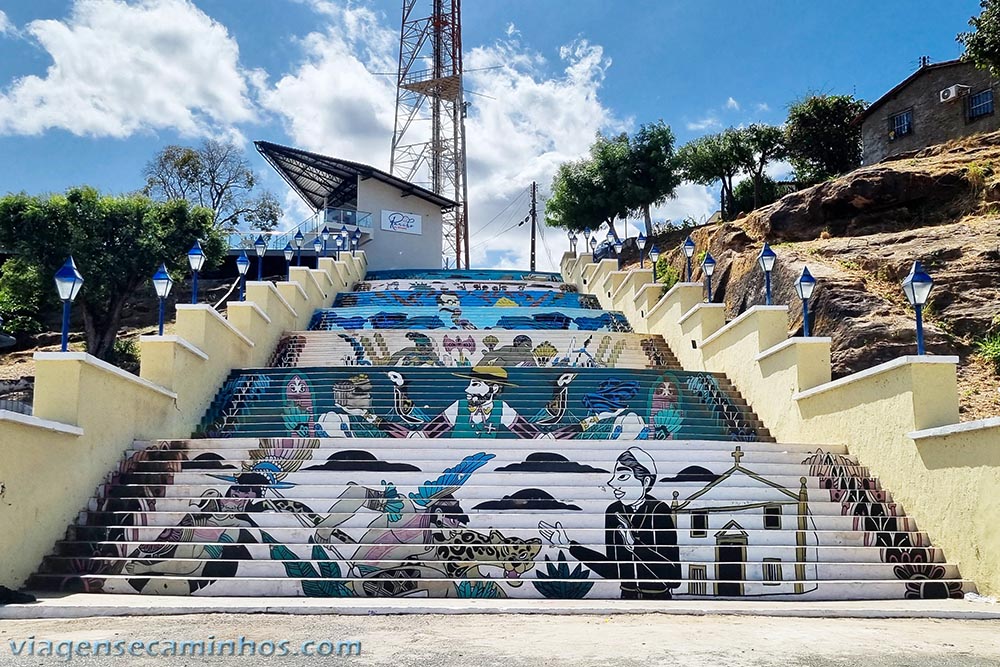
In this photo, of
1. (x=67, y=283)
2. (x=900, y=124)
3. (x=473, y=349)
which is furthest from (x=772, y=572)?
(x=900, y=124)

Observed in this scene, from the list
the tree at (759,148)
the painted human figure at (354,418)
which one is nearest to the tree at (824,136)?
the tree at (759,148)

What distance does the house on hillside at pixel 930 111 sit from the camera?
22828 millimetres

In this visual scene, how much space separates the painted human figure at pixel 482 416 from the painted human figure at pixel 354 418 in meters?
0.63

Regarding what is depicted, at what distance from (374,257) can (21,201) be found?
1518 cm

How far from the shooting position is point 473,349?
15539 millimetres

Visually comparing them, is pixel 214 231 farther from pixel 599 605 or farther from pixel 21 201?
pixel 599 605

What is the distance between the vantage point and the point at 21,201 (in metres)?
22.9

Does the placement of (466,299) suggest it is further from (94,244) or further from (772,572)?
(772,572)

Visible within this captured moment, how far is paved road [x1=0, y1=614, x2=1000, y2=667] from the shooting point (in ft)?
16.0

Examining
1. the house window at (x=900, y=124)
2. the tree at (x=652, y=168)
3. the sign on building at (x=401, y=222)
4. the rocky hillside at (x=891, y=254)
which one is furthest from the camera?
the sign on building at (x=401, y=222)

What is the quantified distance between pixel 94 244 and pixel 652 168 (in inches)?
826

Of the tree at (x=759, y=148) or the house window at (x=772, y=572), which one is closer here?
the house window at (x=772, y=572)

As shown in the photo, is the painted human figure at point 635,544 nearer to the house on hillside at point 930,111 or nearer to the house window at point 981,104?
the house on hillside at point 930,111

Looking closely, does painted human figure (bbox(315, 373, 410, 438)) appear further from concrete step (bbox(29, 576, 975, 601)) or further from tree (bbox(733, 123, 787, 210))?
tree (bbox(733, 123, 787, 210))
